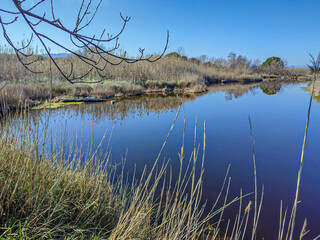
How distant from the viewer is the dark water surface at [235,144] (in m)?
2.76

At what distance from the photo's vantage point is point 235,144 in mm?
4664

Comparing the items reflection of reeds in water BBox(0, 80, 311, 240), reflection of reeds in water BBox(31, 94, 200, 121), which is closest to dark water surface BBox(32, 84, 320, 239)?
reflection of reeds in water BBox(31, 94, 200, 121)

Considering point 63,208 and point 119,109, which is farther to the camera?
point 119,109

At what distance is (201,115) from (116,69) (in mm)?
7764

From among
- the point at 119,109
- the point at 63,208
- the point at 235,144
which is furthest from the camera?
the point at 119,109

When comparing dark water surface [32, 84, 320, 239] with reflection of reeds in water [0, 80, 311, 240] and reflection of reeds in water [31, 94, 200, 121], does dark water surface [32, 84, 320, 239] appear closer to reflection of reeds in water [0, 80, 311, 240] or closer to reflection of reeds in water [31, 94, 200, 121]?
reflection of reeds in water [31, 94, 200, 121]

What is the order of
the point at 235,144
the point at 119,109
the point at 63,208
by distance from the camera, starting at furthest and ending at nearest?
the point at 119,109, the point at 235,144, the point at 63,208

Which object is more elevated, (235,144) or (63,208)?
(63,208)

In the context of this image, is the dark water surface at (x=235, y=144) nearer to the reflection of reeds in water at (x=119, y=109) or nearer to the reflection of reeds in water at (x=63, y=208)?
the reflection of reeds in water at (x=119, y=109)

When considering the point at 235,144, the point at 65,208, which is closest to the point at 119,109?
the point at 235,144

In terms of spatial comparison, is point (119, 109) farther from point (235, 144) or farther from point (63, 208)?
point (63, 208)

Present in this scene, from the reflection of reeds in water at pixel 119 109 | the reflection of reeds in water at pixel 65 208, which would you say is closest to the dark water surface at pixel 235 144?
the reflection of reeds in water at pixel 119 109

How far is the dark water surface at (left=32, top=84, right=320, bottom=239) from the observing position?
276 centimetres

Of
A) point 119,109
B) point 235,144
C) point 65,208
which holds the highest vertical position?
point 119,109
